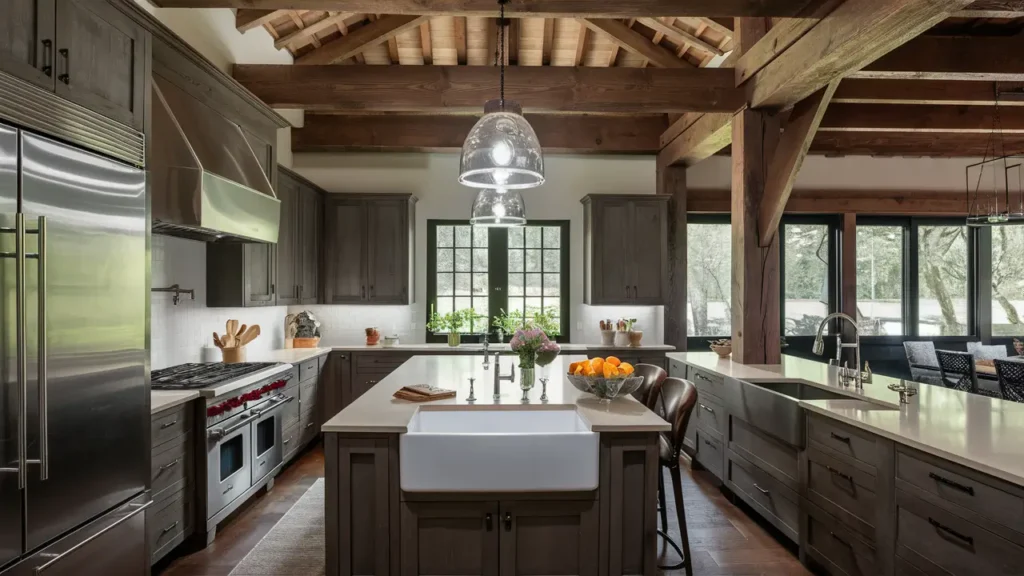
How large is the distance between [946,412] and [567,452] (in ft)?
6.18

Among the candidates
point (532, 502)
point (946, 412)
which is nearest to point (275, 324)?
point (532, 502)

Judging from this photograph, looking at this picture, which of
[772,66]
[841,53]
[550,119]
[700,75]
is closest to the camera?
[841,53]

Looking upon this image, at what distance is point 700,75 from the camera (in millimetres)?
4383

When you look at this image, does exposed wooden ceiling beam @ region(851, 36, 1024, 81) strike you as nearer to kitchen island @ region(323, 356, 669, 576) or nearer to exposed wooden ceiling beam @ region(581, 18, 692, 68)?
exposed wooden ceiling beam @ region(581, 18, 692, 68)

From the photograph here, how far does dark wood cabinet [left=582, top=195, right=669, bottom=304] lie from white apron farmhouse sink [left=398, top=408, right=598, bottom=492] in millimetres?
3869

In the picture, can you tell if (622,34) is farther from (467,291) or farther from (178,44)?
(178,44)

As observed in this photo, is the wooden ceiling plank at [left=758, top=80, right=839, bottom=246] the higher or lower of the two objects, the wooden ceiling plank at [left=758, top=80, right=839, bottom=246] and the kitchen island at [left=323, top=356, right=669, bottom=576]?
the higher

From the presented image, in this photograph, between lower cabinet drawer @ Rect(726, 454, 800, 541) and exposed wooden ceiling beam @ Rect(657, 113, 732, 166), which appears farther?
exposed wooden ceiling beam @ Rect(657, 113, 732, 166)

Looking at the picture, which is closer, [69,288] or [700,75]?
[69,288]

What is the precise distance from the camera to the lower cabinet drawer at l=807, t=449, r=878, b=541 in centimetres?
241

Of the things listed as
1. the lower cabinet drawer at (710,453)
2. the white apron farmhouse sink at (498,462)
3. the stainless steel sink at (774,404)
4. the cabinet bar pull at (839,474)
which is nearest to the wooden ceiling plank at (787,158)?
the stainless steel sink at (774,404)

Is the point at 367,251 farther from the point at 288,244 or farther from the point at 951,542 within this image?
the point at 951,542

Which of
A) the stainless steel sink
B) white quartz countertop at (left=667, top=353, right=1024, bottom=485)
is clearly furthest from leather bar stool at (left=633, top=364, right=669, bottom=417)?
white quartz countertop at (left=667, top=353, right=1024, bottom=485)

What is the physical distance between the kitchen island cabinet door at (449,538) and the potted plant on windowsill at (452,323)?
3746mm
